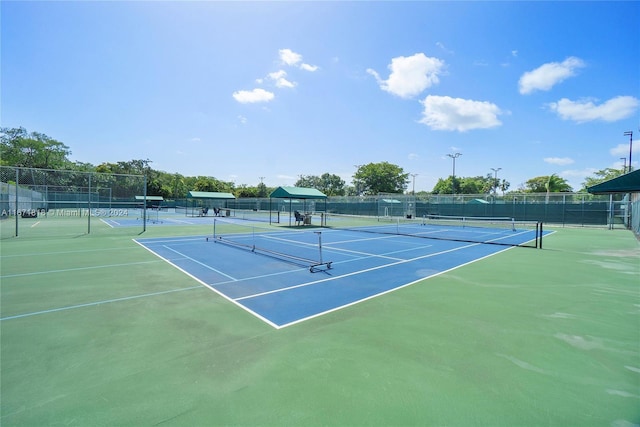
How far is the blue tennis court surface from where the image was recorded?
588cm

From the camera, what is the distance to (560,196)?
29.7m

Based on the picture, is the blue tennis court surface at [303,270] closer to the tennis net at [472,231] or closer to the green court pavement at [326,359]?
the green court pavement at [326,359]

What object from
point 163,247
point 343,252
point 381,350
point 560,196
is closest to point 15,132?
point 163,247

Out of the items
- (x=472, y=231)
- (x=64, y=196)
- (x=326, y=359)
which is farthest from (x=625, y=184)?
(x=64, y=196)

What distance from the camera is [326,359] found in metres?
3.73

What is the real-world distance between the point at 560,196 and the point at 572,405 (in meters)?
34.4

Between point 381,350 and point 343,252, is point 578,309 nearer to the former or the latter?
point 381,350

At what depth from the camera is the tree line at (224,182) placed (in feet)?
203

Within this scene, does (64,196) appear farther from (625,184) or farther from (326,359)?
(625,184)

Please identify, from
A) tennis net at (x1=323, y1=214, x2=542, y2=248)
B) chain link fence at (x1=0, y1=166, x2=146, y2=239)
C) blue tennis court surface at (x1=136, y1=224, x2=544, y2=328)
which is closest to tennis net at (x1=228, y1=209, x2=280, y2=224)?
tennis net at (x1=323, y1=214, x2=542, y2=248)

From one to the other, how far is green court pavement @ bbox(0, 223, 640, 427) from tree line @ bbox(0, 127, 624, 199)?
160 ft

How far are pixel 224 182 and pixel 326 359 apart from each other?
329ft

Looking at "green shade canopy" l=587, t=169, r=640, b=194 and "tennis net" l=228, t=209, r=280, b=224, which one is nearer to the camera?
"green shade canopy" l=587, t=169, r=640, b=194

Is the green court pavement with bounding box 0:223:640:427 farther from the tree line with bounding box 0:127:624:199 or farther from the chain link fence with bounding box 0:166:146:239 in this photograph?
the tree line with bounding box 0:127:624:199
